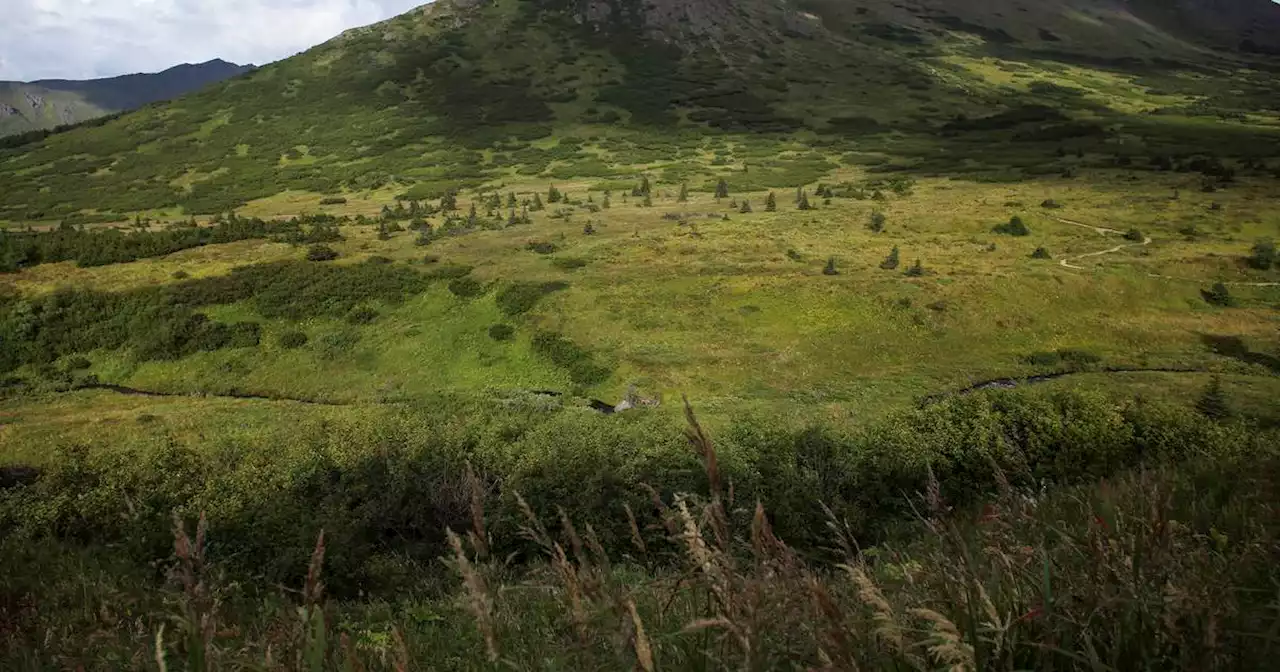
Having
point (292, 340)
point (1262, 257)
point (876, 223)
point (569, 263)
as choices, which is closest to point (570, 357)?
point (569, 263)

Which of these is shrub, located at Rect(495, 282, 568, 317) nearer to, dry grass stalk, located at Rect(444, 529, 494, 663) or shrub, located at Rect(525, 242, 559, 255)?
shrub, located at Rect(525, 242, 559, 255)

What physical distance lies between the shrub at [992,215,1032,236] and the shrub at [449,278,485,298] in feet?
164

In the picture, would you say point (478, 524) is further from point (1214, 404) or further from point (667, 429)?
point (1214, 404)

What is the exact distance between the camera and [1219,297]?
46.5m

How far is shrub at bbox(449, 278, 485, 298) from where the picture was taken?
5212cm

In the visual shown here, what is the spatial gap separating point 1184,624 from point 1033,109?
190 meters

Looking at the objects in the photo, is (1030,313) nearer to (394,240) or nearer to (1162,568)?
(1162,568)

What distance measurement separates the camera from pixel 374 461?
1075 inches

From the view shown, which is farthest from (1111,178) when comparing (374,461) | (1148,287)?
(374,461)

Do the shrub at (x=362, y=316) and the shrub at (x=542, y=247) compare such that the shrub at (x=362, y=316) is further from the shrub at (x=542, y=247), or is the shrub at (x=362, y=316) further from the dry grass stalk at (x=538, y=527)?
the dry grass stalk at (x=538, y=527)

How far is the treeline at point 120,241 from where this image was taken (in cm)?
5969

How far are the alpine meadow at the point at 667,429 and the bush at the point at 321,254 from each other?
1671 millimetres

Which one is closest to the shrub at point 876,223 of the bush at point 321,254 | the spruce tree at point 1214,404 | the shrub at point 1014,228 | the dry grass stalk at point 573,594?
the shrub at point 1014,228

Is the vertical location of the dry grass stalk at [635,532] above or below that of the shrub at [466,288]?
above
